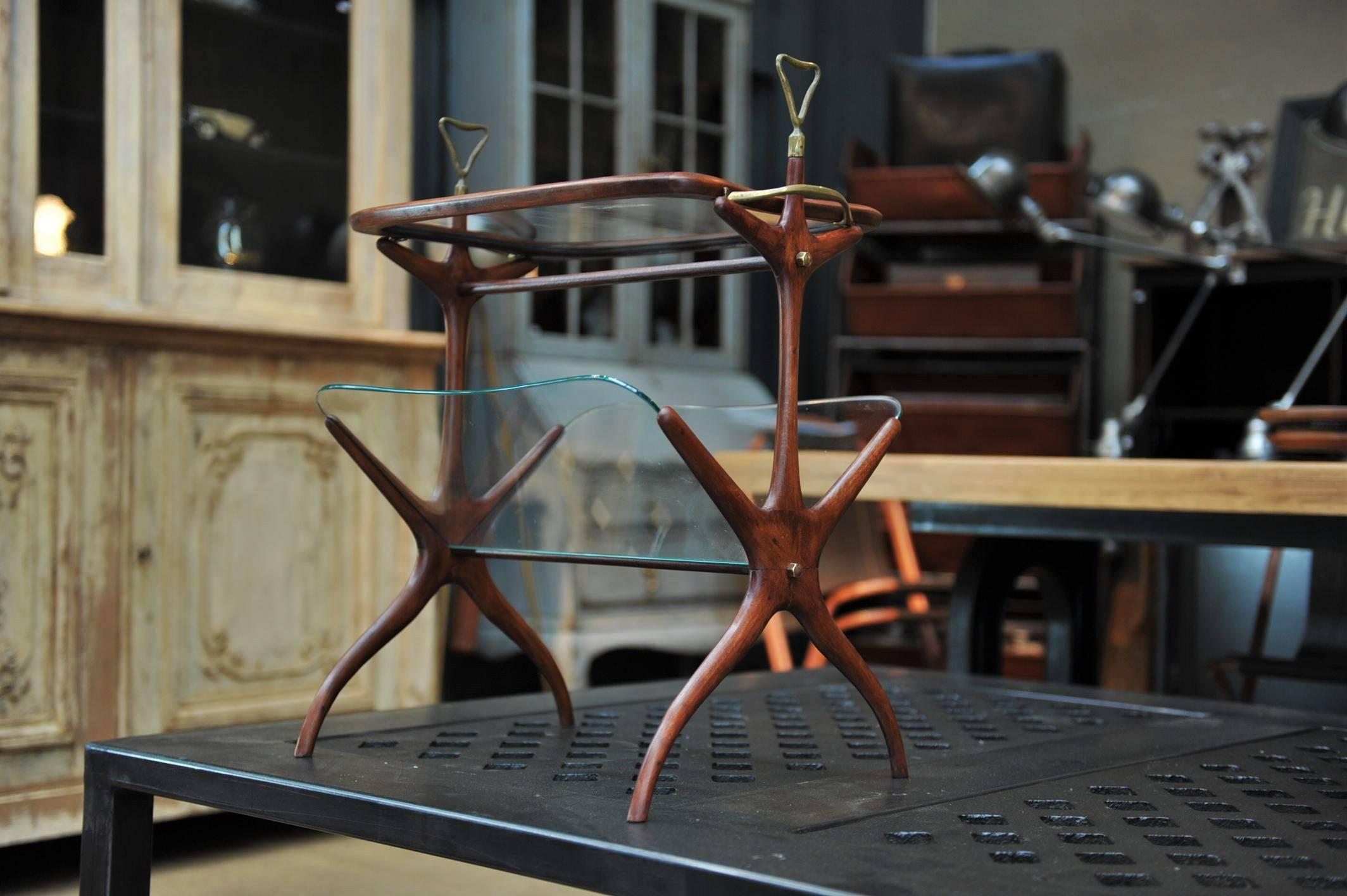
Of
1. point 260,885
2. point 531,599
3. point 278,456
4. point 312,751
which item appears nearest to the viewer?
point 312,751

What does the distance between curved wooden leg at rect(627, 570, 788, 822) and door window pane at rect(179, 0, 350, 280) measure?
6.80ft

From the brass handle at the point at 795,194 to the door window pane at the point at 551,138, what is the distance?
8.78ft

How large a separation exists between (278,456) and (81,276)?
0.51 meters

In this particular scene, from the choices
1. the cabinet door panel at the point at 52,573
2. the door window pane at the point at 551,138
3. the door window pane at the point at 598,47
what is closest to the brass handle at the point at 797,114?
the cabinet door panel at the point at 52,573

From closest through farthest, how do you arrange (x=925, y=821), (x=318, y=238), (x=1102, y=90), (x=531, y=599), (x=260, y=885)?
(x=925, y=821), (x=260, y=885), (x=318, y=238), (x=531, y=599), (x=1102, y=90)

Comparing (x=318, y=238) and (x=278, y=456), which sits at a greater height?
(x=318, y=238)

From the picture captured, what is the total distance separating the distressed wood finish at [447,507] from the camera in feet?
4.17

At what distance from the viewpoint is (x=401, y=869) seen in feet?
8.55

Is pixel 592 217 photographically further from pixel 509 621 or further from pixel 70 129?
pixel 70 129

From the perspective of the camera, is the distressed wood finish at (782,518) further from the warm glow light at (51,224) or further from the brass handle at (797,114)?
the warm glow light at (51,224)

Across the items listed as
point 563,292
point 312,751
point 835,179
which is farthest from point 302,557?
point 835,179

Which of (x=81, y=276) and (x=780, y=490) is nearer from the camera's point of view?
(x=780, y=490)

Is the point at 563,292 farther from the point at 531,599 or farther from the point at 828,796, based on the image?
the point at 828,796

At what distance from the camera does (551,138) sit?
379 cm
